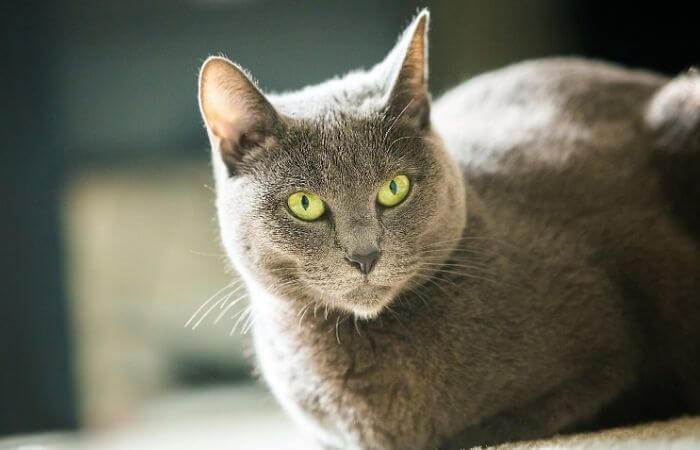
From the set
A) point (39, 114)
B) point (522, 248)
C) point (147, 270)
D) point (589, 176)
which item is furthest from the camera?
point (147, 270)

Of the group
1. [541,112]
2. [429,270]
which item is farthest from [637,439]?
[541,112]

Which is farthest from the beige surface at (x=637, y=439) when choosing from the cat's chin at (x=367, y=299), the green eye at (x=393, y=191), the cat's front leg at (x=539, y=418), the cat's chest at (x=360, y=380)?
the green eye at (x=393, y=191)

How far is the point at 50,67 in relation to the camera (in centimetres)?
266

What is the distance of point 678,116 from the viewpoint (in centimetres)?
169

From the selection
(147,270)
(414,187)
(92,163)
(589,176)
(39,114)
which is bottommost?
(147,270)

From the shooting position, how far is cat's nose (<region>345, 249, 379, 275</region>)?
1.25m

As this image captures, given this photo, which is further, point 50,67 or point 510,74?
point 50,67

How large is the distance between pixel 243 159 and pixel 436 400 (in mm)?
520

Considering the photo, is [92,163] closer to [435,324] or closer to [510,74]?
[510,74]

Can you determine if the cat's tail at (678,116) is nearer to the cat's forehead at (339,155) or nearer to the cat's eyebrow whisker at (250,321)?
the cat's forehead at (339,155)

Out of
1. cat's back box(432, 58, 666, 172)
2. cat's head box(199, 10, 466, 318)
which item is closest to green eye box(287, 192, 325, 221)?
cat's head box(199, 10, 466, 318)

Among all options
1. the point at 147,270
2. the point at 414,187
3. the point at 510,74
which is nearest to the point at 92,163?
the point at 147,270

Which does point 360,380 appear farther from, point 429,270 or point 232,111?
point 232,111

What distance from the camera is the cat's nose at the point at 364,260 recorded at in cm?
125
